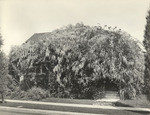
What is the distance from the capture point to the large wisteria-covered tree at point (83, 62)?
19.4m

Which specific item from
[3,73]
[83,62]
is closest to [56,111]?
[3,73]

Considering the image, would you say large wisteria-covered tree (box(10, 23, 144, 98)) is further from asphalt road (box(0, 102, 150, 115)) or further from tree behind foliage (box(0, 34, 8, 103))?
asphalt road (box(0, 102, 150, 115))

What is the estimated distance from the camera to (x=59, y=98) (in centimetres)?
2003

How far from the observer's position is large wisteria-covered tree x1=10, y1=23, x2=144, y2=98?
19.4m

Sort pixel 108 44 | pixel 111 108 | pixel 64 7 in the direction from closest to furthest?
pixel 64 7 < pixel 111 108 < pixel 108 44

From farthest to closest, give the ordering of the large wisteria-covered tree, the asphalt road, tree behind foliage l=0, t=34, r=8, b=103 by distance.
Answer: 1. the large wisteria-covered tree
2. tree behind foliage l=0, t=34, r=8, b=103
3. the asphalt road

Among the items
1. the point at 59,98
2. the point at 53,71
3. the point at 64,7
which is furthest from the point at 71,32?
the point at 64,7

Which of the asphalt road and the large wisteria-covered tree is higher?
the large wisteria-covered tree

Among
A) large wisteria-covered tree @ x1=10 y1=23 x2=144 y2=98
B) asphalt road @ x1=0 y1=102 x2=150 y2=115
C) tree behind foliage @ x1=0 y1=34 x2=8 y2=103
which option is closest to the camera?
asphalt road @ x1=0 y1=102 x2=150 y2=115

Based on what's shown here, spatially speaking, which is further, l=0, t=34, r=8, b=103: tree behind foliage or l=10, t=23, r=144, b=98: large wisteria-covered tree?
l=10, t=23, r=144, b=98: large wisteria-covered tree

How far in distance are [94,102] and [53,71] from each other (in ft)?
13.7

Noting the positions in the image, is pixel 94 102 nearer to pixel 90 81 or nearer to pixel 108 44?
pixel 90 81

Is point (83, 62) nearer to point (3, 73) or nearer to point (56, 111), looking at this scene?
point (3, 73)

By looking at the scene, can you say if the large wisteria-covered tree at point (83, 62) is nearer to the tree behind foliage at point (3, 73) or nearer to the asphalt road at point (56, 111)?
the tree behind foliage at point (3, 73)
